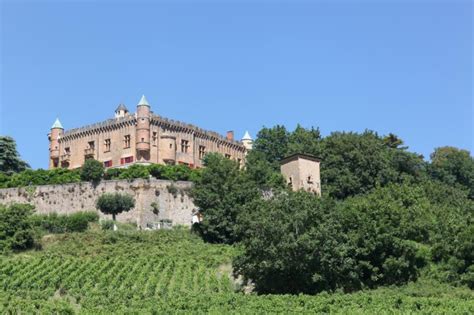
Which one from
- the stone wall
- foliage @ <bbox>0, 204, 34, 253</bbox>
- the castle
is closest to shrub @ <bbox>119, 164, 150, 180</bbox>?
the stone wall

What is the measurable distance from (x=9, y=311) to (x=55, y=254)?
14.0m

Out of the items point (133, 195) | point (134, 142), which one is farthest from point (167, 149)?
point (133, 195)

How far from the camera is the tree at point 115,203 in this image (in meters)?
55.8

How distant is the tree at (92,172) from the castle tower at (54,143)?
15452 millimetres

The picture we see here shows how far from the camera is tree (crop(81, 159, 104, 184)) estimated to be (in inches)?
2286

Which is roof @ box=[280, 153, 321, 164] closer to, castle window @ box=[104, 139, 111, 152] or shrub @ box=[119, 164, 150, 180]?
shrub @ box=[119, 164, 150, 180]

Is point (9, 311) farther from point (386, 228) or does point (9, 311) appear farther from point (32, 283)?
point (386, 228)

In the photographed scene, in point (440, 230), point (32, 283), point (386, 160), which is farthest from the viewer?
point (386, 160)

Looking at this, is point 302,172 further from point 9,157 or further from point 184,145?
point 9,157

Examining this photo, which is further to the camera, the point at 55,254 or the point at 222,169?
the point at 222,169

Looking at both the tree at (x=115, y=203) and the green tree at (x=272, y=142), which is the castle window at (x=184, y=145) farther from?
the tree at (x=115, y=203)

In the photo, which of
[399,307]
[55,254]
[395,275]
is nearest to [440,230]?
[395,275]

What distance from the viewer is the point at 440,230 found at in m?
43.6

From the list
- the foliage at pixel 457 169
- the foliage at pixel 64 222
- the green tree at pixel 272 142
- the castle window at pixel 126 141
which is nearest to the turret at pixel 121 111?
the castle window at pixel 126 141
